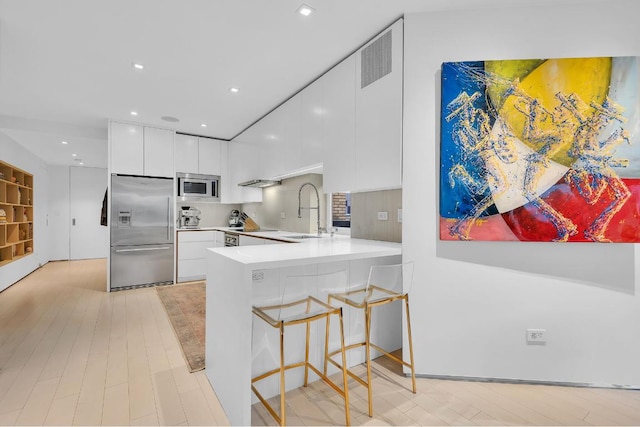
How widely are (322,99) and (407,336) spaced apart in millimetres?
2214

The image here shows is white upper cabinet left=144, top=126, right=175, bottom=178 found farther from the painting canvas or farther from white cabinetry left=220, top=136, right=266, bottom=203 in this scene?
the painting canvas

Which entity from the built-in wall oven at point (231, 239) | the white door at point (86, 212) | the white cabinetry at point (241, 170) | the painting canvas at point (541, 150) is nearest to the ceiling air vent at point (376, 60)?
the painting canvas at point (541, 150)

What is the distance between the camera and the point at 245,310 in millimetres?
1574

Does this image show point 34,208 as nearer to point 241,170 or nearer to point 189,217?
point 189,217

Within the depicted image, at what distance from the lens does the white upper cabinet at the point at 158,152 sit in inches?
183

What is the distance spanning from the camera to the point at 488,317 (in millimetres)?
2102

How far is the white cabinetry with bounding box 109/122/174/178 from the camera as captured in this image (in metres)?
4.41

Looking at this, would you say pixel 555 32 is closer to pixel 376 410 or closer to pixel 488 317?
pixel 488 317

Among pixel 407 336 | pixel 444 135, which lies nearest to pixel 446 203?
pixel 444 135

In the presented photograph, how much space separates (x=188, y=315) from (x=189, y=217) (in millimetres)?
2435

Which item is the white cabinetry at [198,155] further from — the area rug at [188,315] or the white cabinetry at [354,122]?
the white cabinetry at [354,122]

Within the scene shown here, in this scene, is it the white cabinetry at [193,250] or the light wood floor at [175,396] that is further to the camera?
the white cabinetry at [193,250]

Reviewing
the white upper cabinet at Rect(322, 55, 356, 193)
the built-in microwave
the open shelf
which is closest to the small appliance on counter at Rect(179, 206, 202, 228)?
the built-in microwave

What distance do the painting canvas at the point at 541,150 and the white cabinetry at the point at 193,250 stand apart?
3903 mm
